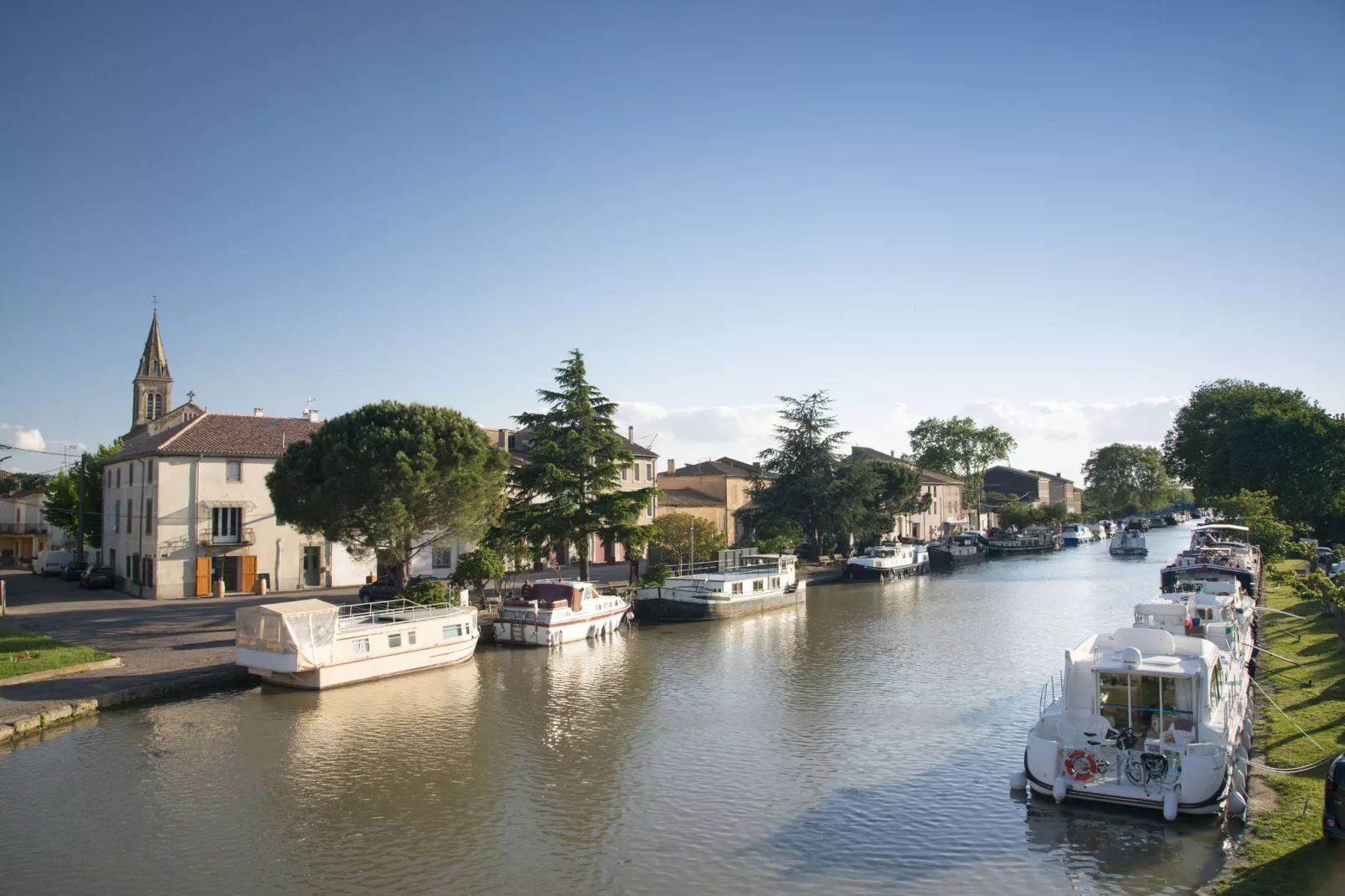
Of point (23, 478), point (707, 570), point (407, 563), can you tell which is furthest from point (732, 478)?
point (23, 478)

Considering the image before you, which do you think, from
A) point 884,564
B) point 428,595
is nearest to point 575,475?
point 428,595

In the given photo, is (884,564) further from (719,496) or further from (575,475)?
(575,475)

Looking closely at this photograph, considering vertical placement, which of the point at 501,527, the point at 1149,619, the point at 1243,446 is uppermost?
the point at 1243,446

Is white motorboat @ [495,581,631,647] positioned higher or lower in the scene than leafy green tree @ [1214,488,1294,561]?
lower

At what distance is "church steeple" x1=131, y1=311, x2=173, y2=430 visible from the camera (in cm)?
9806

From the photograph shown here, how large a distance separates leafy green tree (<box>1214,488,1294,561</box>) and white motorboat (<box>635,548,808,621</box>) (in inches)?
1025

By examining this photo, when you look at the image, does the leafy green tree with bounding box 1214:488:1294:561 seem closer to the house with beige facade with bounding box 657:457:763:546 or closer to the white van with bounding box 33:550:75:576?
the house with beige facade with bounding box 657:457:763:546

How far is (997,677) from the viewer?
30.1m

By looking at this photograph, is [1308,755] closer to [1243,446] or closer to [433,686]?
[433,686]

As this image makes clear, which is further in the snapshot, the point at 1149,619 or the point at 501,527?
the point at 501,527

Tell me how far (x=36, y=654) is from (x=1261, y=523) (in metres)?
64.7

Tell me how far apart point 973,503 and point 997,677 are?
108640mm

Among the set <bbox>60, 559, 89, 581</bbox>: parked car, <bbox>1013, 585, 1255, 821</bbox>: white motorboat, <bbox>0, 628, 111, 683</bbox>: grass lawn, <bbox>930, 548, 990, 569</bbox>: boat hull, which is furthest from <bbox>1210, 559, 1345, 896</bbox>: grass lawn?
<bbox>60, 559, 89, 581</bbox>: parked car

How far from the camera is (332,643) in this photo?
28.1 meters
